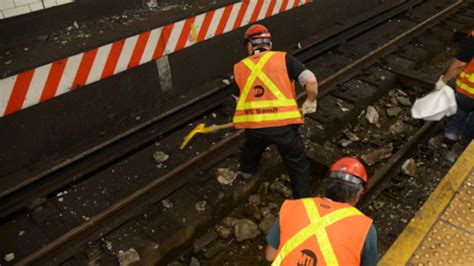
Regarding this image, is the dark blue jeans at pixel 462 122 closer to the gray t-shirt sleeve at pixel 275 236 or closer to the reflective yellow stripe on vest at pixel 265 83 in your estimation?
the reflective yellow stripe on vest at pixel 265 83

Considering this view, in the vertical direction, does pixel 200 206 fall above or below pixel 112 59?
below

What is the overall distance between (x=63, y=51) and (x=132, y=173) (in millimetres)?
1646

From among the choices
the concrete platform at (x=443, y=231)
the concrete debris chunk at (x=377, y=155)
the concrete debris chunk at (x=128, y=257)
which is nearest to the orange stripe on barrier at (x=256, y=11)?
the concrete debris chunk at (x=377, y=155)

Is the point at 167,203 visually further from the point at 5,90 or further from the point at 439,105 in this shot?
the point at 439,105

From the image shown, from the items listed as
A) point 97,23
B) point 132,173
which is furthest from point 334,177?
point 97,23

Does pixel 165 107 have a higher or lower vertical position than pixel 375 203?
higher

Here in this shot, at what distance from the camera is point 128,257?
3955mm

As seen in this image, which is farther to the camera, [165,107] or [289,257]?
[165,107]

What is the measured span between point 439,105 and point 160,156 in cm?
349

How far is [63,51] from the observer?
4.80 metres

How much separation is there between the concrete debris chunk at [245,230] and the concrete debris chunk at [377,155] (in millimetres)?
1822

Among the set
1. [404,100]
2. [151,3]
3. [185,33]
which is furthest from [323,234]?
[151,3]

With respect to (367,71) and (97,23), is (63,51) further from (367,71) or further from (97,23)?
(367,71)

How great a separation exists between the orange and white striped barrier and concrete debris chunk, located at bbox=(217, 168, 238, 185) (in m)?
1.79
